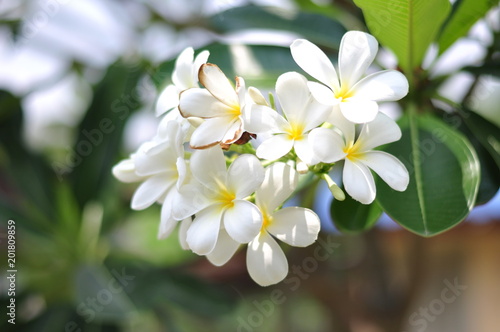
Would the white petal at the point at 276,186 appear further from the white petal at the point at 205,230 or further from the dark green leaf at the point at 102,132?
the dark green leaf at the point at 102,132

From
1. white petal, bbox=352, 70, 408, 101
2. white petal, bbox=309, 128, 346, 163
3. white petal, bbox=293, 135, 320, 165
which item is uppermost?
white petal, bbox=352, 70, 408, 101

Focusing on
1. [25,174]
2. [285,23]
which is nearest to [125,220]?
[25,174]

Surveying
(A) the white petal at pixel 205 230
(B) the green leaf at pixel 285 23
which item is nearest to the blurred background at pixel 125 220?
(B) the green leaf at pixel 285 23

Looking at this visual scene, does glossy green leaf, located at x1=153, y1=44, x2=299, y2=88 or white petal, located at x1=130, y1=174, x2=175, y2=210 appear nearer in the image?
white petal, located at x1=130, y1=174, x2=175, y2=210

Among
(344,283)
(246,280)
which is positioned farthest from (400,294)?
(246,280)

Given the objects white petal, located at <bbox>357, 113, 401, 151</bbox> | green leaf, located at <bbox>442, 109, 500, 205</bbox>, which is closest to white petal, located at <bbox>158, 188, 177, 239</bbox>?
white petal, located at <bbox>357, 113, 401, 151</bbox>

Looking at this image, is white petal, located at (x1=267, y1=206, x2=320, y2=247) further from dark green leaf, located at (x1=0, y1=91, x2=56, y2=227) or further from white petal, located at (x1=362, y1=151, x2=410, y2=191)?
dark green leaf, located at (x1=0, y1=91, x2=56, y2=227)

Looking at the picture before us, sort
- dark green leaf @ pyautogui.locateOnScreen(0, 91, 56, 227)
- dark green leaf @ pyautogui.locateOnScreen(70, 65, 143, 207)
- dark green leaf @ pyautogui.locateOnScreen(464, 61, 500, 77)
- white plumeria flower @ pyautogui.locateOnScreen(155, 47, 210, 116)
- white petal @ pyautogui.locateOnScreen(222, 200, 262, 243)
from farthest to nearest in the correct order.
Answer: dark green leaf @ pyautogui.locateOnScreen(0, 91, 56, 227) → dark green leaf @ pyautogui.locateOnScreen(70, 65, 143, 207) → dark green leaf @ pyautogui.locateOnScreen(464, 61, 500, 77) → white plumeria flower @ pyautogui.locateOnScreen(155, 47, 210, 116) → white petal @ pyautogui.locateOnScreen(222, 200, 262, 243)

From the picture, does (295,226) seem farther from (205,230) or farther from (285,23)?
(285,23)
